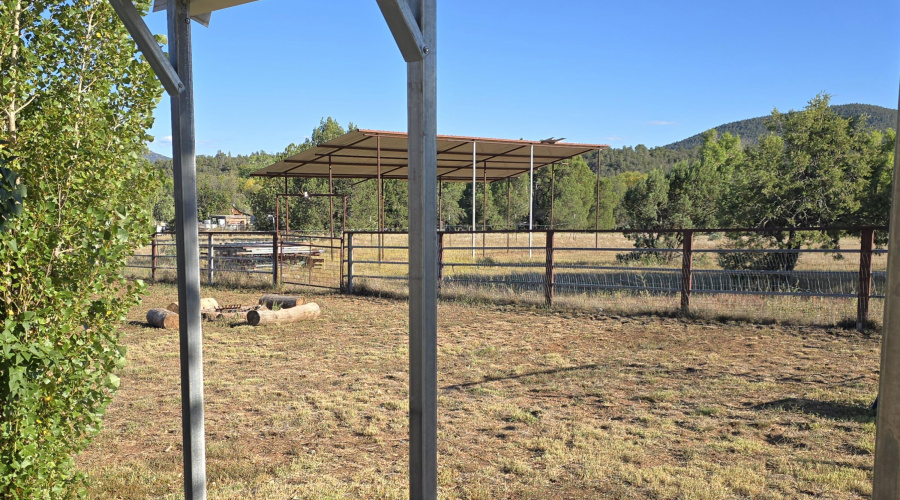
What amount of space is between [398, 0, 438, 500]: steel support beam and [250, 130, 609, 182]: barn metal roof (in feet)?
32.4

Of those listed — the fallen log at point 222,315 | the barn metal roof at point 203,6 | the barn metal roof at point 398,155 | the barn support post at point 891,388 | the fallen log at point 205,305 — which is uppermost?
the barn metal roof at point 398,155

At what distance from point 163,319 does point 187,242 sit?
6132 millimetres

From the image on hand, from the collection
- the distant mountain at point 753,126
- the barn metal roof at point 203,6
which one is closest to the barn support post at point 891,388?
the barn metal roof at point 203,6

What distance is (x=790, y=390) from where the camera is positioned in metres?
4.89

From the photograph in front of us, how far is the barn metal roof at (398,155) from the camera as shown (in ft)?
43.9

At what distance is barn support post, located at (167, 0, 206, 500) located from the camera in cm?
263

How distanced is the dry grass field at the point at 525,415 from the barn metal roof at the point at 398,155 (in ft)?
22.2

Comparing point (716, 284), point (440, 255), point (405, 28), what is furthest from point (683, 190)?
point (405, 28)

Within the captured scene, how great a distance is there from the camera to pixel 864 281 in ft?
24.3

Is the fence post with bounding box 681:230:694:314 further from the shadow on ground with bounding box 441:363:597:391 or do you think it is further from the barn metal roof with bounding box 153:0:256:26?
the barn metal roof with bounding box 153:0:256:26

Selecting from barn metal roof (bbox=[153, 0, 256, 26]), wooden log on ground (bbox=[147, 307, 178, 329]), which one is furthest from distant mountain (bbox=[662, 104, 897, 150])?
barn metal roof (bbox=[153, 0, 256, 26])

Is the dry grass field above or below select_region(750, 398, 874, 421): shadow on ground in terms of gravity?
below

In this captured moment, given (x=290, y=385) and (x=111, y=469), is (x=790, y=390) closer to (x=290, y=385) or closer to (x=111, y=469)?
(x=290, y=385)

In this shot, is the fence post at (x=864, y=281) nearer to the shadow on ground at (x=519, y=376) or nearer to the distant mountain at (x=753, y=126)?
the shadow on ground at (x=519, y=376)
